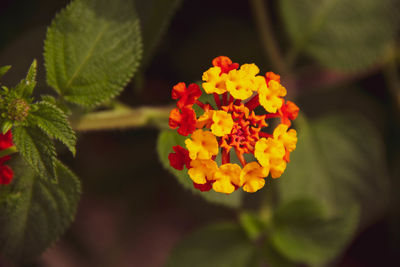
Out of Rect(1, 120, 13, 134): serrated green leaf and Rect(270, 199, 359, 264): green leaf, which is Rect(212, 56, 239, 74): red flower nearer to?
Rect(1, 120, 13, 134): serrated green leaf

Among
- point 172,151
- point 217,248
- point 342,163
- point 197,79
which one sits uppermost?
point 172,151

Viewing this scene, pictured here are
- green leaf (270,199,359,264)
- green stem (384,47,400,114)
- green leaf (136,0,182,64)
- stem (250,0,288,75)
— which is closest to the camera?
green leaf (136,0,182,64)

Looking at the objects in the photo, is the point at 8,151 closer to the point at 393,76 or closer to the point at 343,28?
the point at 343,28

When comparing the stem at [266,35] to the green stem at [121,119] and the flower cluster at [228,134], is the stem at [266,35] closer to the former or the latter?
the green stem at [121,119]

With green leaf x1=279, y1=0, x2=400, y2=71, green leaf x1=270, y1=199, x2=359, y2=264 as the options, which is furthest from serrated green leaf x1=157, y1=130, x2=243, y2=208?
green leaf x1=279, y1=0, x2=400, y2=71

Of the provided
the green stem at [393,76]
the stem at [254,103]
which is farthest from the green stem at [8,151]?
the green stem at [393,76]

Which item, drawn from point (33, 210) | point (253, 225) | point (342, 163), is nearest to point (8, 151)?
point (33, 210)

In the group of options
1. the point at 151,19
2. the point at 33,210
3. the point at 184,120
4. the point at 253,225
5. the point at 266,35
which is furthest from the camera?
the point at 266,35

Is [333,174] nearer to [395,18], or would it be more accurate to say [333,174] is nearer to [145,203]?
[395,18]
